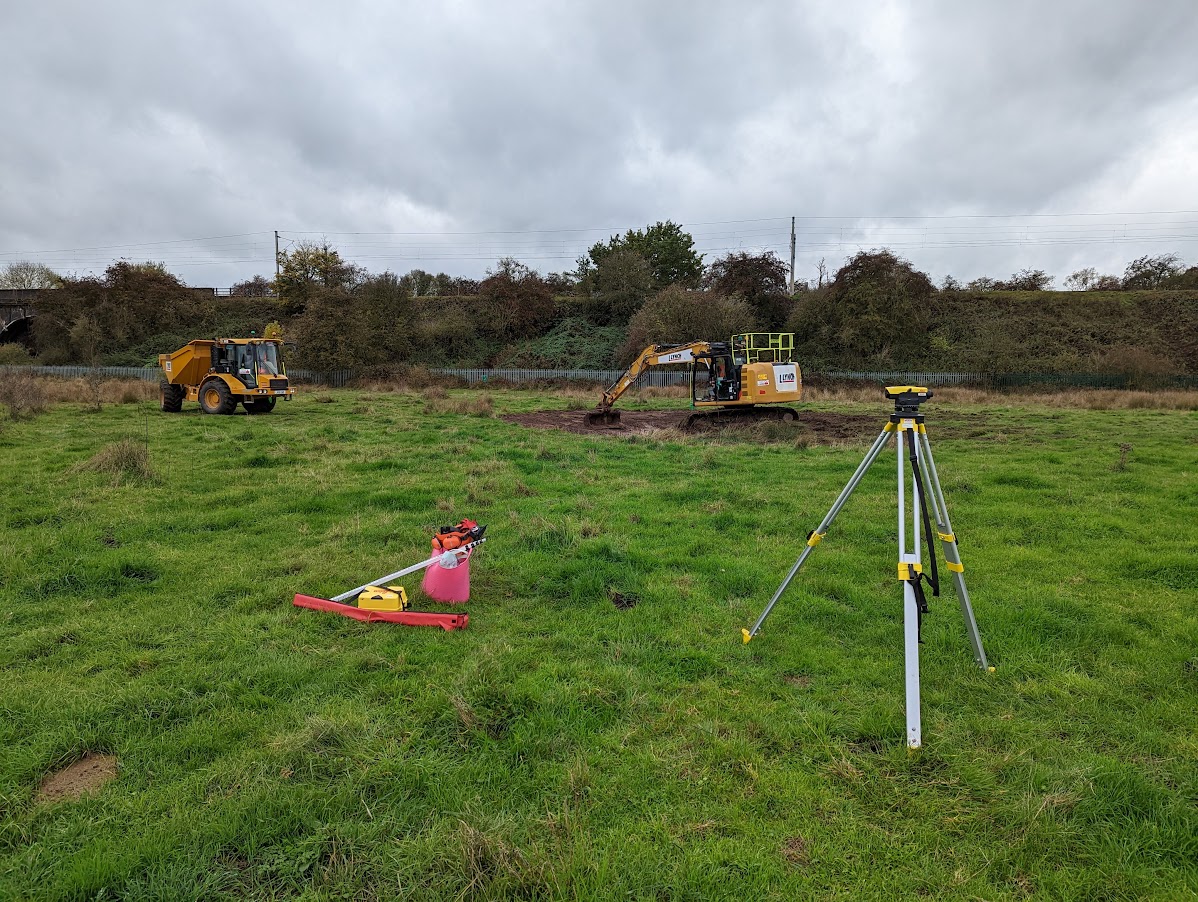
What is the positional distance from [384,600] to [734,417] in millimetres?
16264

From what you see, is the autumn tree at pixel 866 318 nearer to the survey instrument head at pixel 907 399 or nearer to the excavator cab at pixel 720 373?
the excavator cab at pixel 720 373

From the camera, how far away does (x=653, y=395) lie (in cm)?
3384

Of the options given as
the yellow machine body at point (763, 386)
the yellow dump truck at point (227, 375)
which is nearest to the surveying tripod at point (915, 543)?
the yellow machine body at point (763, 386)

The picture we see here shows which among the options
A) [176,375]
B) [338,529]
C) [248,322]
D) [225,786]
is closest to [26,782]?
[225,786]

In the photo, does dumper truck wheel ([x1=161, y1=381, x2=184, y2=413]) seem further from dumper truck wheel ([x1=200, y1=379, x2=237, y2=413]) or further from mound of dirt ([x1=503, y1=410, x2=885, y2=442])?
mound of dirt ([x1=503, y1=410, x2=885, y2=442])

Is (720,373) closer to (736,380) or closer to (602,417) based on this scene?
(736,380)

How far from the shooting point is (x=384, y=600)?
5004 mm

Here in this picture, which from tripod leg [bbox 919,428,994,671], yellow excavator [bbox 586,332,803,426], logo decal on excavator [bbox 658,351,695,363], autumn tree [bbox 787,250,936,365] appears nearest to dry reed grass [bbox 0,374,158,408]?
yellow excavator [bbox 586,332,803,426]

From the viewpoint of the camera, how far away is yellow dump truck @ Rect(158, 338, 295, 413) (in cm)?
2202

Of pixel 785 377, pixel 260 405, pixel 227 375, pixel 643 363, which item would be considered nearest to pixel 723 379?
pixel 785 377

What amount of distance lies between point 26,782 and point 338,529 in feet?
14.4

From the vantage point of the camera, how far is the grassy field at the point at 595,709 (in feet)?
8.71

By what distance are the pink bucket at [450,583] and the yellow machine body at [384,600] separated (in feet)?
1.11

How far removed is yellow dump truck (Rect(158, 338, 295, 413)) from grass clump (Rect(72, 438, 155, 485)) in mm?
12632
